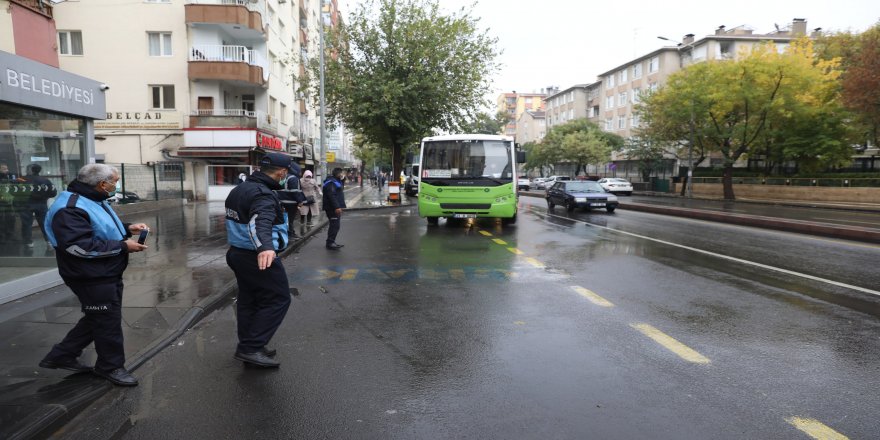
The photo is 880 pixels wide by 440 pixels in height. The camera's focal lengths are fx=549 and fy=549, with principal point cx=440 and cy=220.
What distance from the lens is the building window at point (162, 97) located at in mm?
26734

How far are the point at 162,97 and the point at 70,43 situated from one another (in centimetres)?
496

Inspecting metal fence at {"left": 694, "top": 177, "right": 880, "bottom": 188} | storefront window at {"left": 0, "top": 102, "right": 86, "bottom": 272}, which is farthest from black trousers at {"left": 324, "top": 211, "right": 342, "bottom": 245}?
metal fence at {"left": 694, "top": 177, "right": 880, "bottom": 188}

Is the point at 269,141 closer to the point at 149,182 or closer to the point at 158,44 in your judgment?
the point at 158,44

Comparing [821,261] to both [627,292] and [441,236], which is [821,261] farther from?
[441,236]

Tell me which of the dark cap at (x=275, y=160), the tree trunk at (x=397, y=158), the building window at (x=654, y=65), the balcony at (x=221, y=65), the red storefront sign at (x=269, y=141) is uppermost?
the building window at (x=654, y=65)

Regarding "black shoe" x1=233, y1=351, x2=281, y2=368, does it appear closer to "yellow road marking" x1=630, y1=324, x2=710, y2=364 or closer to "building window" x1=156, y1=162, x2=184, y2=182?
"yellow road marking" x1=630, y1=324, x2=710, y2=364

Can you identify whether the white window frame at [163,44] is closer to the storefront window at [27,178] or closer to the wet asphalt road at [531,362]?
the storefront window at [27,178]

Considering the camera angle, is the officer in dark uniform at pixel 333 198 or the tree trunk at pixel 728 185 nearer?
the officer in dark uniform at pixel 333 198

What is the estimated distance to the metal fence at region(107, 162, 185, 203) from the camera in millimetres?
19234

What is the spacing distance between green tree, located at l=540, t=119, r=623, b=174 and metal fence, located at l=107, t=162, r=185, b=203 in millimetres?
45541

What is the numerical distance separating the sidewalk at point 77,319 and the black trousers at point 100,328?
0.16m

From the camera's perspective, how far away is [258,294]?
4453mm

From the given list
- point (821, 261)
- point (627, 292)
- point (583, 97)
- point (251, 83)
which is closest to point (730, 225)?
Result: point (821, 261)

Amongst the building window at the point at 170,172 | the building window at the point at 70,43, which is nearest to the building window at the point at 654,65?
the building window at the point at 170,172
